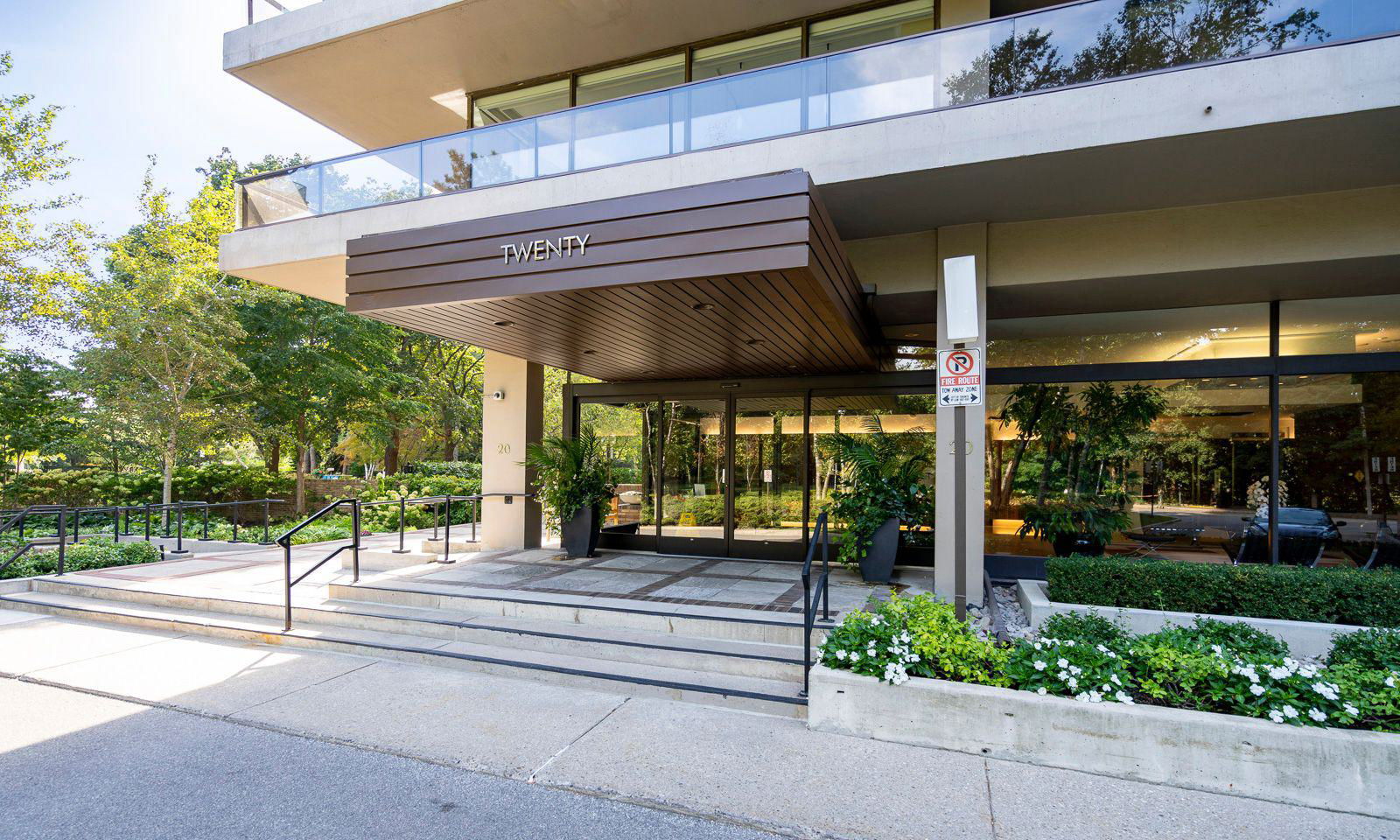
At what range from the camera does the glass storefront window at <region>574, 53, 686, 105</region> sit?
31.0 ft

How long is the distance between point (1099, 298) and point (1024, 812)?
6421 millimetres

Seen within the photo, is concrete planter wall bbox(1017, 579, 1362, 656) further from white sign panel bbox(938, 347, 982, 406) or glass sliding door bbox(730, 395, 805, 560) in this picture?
glass sliding door bbox(730, 395, 805, 560)

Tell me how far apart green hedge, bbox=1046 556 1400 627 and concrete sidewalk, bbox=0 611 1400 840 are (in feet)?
10.1

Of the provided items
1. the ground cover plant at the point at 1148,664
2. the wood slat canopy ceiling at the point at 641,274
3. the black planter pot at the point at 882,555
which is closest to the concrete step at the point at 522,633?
the ground cover plant at the point at 1148,664

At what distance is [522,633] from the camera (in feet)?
20.1

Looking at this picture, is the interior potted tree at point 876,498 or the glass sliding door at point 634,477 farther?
the glass sliding door at point 634,477

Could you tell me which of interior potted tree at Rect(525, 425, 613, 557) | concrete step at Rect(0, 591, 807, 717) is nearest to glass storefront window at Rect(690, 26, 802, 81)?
interior potted tree at Rect(525, 425, 613, 557)

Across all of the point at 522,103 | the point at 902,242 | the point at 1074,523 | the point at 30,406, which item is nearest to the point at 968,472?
the point at 1074,523

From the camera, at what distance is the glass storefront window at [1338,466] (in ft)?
23.6

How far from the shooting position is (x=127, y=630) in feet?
23.3

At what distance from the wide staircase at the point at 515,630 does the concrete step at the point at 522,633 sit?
0.4 inches

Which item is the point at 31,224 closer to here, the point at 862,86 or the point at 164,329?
the point at 164,329

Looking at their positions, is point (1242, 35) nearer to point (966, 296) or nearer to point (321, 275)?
point (966, 296)

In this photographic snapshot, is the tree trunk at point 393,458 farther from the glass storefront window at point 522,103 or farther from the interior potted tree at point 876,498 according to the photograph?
the interior potted tree at point 876,498
